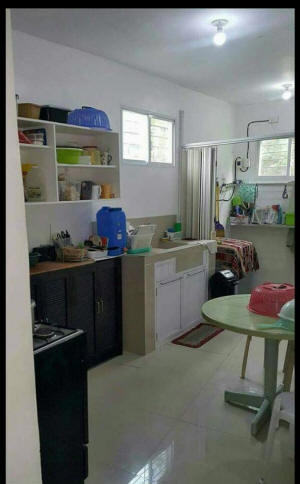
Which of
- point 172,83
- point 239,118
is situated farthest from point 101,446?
point 239,118

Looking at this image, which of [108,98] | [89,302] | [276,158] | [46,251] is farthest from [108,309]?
[276,158]

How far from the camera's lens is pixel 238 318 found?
2449 millimetres

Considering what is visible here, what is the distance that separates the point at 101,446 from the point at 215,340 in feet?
6.40

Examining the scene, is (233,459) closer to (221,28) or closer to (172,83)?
(221,28)

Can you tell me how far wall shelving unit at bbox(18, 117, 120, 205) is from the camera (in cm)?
296

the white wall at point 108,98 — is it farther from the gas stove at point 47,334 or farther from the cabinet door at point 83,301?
the gas stove at point 47,334

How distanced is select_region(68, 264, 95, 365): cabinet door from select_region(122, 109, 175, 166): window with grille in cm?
148

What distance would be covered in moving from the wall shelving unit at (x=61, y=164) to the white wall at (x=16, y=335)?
5.67ft

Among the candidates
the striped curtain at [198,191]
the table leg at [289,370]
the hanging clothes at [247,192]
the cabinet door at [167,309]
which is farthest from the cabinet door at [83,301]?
the hanging clothes at [247,192]

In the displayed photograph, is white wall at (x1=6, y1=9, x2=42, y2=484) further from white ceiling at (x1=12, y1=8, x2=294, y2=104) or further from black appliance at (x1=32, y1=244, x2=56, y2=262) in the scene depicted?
black appliance at (x1=32, y1=244, x2=56, y2=262)

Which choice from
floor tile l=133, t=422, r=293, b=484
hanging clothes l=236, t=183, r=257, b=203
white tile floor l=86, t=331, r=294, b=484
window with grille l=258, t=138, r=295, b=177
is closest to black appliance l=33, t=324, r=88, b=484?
white tile floor l=86, t=331, r=294, b=484

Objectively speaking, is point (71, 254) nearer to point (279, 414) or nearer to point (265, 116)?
point (279, 414)

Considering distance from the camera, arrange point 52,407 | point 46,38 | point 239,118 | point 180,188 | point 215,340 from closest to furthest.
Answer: point 52,407, point 46,38, point 215,340, point 180,188, point 239,118

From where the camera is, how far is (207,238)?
477cm
